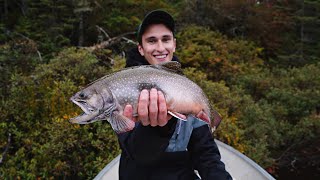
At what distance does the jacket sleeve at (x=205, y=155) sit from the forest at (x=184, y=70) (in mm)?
2732

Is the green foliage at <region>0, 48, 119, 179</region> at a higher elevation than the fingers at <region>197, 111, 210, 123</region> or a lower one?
lower

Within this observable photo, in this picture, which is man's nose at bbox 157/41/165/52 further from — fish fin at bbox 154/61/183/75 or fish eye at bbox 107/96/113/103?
fish eye at bbox 107/96/113/103

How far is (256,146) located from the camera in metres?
6.58

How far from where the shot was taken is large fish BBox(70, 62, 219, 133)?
1804mm

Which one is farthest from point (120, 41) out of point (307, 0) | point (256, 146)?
point (307, 0)

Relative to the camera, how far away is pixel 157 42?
8.09 feet

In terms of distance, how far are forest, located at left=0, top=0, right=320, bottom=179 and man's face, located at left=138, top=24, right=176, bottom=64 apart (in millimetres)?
2799

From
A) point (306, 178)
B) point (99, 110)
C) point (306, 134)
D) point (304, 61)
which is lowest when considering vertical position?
point (306, 178)

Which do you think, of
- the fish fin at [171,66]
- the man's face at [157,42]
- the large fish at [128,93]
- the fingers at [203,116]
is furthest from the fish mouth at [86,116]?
the man's face at [157,42]

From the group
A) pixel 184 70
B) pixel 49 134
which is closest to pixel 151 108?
pixel 49 134

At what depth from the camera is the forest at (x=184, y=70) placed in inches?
198

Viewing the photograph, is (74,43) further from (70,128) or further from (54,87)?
(70,128)

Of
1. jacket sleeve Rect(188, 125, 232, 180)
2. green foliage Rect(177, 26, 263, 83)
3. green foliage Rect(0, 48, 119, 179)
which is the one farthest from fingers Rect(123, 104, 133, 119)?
green foliage Rect(177, 26, 263, 83)

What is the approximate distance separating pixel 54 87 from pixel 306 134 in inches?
267
